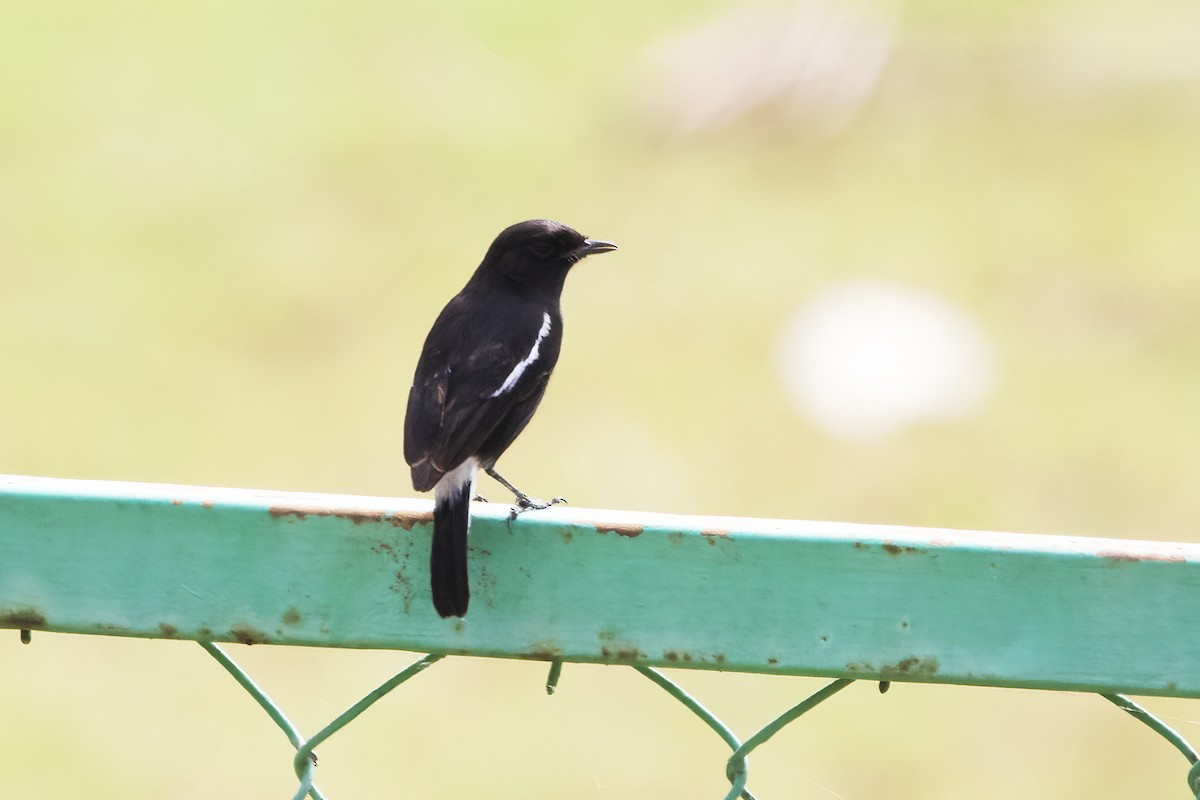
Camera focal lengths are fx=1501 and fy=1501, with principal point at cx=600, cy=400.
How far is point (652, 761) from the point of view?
10.3m

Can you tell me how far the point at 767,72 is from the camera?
20625 mm

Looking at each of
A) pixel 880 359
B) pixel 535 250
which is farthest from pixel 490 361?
pixel 880 359

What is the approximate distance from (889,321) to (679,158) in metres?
4.23

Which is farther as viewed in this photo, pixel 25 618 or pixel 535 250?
pixel 535 250

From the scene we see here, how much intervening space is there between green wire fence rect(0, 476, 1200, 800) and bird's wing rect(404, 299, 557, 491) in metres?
0.92

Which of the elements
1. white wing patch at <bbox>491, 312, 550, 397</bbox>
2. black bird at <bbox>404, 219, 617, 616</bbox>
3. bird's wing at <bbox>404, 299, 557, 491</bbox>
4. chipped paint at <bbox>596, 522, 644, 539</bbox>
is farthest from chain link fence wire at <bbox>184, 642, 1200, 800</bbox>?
white wing patch at <bbox>491, 312, 550, 397</bbox>

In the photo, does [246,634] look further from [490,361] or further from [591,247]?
[591,247]

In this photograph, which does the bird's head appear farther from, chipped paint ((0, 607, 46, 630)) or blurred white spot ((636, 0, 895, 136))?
blurred white spot ((636, 0, 895, 136))

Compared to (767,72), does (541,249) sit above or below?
below

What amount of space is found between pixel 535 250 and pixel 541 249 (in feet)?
0.05

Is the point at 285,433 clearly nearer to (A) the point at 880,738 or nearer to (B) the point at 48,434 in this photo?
(B) the point at 48,434

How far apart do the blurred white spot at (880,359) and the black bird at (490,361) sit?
14.8 m

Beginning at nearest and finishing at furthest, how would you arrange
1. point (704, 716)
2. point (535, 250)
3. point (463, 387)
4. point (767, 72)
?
point (704, 716) < point (463, 387) < point (535, 250) < point (767, 72)

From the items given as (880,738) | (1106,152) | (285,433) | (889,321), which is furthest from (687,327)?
(880,738)
